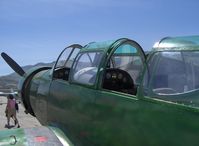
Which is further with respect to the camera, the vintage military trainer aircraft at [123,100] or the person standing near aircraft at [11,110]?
the person standing near aircraft at [11,110]

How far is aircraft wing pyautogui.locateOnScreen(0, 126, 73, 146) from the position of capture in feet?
17.2

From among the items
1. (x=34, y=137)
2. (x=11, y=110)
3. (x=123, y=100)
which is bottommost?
(x=11, y=110)

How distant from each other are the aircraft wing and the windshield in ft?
6.77

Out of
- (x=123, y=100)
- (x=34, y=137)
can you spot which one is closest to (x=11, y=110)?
(x=34, y=137)

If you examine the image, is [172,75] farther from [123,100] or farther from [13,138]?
[13,138]

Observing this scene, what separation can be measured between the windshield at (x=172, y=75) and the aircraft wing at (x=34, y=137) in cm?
206

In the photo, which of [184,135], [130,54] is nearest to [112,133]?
[184,135]

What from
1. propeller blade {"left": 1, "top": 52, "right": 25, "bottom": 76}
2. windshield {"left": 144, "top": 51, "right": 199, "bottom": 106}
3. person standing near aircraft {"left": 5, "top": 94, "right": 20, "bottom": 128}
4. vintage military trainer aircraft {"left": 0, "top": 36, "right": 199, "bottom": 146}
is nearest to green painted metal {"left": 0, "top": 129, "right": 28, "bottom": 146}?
vintage military trainer aircraft {"left": 0, "top": 36, "right": 199, "bottom": 146}

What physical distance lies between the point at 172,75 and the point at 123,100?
587 millimetres

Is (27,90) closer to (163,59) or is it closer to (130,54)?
(130,54)

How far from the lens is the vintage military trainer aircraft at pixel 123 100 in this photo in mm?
3145

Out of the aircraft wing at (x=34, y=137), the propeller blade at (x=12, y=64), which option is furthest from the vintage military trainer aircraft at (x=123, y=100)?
the propeller blade at (x=12, y=64)

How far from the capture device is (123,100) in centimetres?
383

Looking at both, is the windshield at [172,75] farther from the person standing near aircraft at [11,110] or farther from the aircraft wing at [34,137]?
the person standing near aircraft at [11,110]
